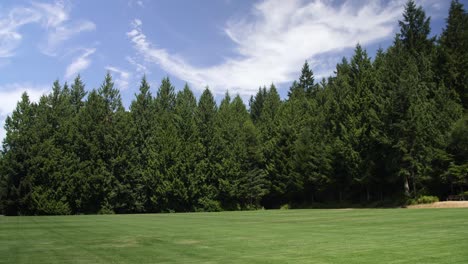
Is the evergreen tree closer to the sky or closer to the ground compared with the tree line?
closer to the sky

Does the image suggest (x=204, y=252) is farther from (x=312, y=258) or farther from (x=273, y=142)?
(x=273, y=142)

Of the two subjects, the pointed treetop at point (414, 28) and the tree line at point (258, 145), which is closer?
the tree line at point (258, 145)

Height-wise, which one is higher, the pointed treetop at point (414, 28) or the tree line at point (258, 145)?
the pointed treetop at point (414, 28)

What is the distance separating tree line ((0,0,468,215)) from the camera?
43.4m

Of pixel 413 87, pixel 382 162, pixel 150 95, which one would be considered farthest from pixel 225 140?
pixel 413 87

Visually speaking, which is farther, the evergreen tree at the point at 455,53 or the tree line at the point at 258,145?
the evergreen tree at the point at 455,53

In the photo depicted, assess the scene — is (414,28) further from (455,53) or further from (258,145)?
(258,145)

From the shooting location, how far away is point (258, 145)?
65875mm

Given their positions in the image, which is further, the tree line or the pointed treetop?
the pointed treetop

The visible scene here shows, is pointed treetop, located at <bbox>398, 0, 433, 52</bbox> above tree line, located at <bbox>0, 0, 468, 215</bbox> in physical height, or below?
above

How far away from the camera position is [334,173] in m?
52.6

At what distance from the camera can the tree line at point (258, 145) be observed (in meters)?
43.4

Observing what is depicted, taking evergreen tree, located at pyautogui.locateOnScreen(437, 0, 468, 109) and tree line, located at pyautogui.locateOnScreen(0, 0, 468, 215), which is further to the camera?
evergreen tree, located at pyautogui.locateOnScreen(437, 0, 468, 109)

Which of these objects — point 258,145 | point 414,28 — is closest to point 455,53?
point 414,28
